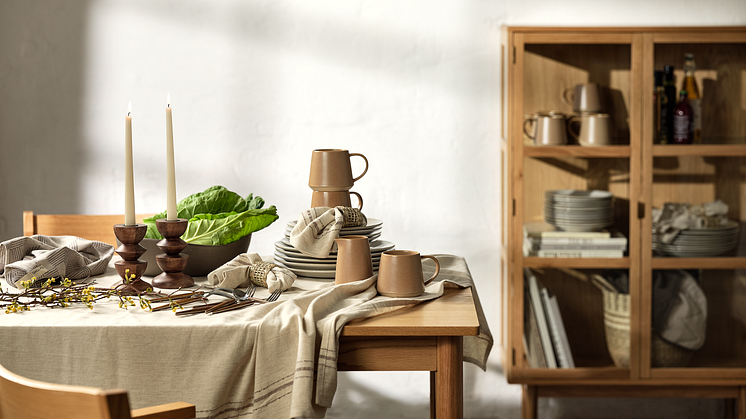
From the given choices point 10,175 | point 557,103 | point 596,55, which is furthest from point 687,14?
point 10,175

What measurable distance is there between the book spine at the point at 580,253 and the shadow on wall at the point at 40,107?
79.5 inches

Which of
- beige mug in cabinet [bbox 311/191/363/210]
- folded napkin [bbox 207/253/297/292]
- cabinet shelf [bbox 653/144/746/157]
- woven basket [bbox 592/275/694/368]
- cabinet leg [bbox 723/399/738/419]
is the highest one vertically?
cabinet shelf [bbox 653/144/746/157]

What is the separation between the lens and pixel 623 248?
2.44 metres

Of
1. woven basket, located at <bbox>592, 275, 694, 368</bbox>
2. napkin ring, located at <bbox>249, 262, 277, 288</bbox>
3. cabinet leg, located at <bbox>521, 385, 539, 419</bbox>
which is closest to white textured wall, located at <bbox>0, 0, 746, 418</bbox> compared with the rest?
cabinet leg, located at <bbox>521, 385, 539, 419</bbox>

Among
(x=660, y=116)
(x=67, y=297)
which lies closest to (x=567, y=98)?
(x=660, y=116)

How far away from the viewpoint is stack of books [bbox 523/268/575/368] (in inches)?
98.3

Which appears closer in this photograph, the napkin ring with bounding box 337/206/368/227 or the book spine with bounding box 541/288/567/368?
the napkin ring with bounding box 337/206/368/227

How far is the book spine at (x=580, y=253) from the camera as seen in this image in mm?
2447

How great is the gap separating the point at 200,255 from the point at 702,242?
6.28ft

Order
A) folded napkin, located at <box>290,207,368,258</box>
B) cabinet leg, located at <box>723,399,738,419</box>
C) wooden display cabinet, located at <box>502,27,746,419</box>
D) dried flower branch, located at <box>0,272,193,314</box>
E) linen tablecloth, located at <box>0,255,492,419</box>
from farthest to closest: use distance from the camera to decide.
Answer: cabinet leg, located at <box>723,399,738,419</box> → wooden display cabinet, located at <box>502,27,746,419</box> → folded napkin, located at <box>290,207,368,258</box> → dried flower branch, located at <box>0,272,193,314</box> → linen tablecloth, located at <box>0,255,492,419</box>

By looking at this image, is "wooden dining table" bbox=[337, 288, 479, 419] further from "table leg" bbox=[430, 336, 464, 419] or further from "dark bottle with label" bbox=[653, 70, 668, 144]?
"dark bottle with label" bbox=[653, 70, 668, 144]

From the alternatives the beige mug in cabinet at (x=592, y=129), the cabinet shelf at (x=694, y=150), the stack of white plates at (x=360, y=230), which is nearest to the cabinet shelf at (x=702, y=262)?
the cabinet shelf at (x=694, y=150)

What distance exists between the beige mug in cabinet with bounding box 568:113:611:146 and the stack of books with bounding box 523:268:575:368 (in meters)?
0.55

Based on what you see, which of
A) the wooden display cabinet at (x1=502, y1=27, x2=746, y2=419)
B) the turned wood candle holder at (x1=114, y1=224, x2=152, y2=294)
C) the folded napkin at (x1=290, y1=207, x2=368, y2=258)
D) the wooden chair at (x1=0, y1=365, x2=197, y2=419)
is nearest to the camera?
the wooden chair at (x1=0, y1=365, x2=197, y2=419)
